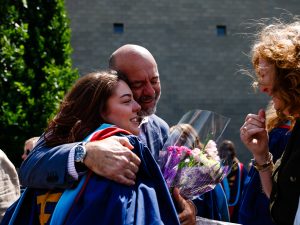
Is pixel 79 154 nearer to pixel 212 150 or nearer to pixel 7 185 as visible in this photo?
pixel 212 150

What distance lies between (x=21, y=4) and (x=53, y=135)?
6972 mm

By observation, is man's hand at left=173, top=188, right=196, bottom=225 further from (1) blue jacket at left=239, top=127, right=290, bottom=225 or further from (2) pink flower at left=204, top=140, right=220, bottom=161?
(1) blue jacket at left=239, top=127, right=290, bottom=225

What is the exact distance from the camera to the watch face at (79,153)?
7.97 feet

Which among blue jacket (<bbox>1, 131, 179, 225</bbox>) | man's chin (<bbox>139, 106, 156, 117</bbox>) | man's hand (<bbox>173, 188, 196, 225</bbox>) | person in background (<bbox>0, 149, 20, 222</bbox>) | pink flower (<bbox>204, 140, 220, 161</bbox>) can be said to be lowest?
person in background (<bbox>0, 149, 20, 222</bbox>)

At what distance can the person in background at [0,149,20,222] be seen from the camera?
4.61 m

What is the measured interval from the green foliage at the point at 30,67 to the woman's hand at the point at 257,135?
20.0 ft

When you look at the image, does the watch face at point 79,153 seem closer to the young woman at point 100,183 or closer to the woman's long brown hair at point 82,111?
the young woman at point 100,183

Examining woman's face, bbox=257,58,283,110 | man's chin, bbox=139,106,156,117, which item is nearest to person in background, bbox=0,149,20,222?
man's chin, bbox=139,106,156,117

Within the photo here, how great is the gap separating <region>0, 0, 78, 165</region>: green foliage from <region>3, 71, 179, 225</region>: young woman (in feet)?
20.0

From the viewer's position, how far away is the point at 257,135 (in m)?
3.06

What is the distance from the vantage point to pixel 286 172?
104 inches

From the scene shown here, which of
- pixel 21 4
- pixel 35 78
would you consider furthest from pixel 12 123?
pixel 21 4

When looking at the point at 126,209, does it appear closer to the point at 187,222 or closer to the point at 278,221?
the point at 187,222

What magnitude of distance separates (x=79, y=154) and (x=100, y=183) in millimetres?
181
